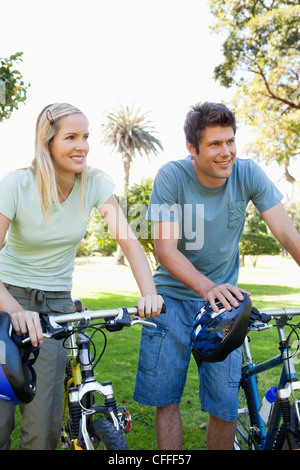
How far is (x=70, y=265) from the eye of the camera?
290 cm

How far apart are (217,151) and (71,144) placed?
81cm

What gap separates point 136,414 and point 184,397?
Answer: 78 centimetres

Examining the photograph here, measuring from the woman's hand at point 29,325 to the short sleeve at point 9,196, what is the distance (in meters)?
0.67

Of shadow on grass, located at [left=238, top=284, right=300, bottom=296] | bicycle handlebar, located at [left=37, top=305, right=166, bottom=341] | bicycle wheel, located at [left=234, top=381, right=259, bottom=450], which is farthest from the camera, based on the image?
shadow on grass, located at [left=238, top=284, right=300, bottom=296]

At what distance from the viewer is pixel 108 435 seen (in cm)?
199

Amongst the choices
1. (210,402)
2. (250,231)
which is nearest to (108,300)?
(210,402)

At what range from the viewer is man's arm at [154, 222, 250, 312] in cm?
223

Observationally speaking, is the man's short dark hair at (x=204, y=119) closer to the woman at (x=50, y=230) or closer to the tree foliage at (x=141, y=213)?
the woman at (x=50, y=230)

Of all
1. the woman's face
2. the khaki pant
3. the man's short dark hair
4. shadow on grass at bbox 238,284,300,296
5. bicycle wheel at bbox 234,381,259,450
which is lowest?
shadow on grass at bbox 238,284,300,296

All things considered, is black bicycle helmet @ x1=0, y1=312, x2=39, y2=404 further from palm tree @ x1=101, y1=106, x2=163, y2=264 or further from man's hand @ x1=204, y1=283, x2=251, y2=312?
palm tree @ x1=101, y1=106, x2=163, y2=264

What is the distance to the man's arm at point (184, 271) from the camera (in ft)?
7.31

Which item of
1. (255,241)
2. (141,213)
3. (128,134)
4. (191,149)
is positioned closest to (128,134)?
(128,134)

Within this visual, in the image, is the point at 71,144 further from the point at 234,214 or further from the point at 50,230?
the point at 234,214

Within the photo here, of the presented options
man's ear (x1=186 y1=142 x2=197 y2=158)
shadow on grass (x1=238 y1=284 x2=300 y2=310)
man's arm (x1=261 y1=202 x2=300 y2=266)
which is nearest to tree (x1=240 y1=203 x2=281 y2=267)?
shadow on grass (x1=238 y1=284 x2=300 y2=310)
